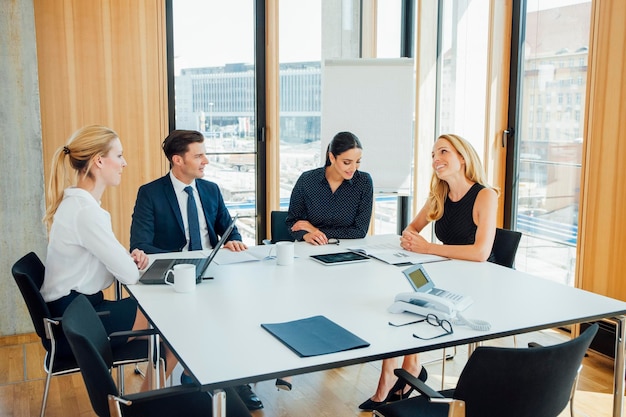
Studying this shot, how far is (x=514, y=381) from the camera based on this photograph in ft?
5.78

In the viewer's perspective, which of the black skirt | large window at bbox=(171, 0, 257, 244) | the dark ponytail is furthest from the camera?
large window at bbox=(171, 0, 257, 244)

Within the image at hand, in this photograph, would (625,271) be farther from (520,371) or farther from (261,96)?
(261,96)

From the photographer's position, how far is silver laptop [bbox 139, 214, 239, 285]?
107 inches

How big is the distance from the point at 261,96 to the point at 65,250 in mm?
2924

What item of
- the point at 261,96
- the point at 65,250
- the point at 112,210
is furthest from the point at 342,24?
the point at 65,250

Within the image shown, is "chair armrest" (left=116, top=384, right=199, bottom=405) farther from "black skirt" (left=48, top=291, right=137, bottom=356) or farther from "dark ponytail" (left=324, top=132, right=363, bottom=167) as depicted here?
"dark ponytail" (left=324, top=132, right=363, bottom=167)

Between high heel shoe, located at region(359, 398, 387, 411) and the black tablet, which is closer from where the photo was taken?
the black tablet

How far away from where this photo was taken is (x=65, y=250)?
2746 millimetres

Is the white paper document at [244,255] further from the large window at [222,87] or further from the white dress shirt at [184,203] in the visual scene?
the large window at [222,87]

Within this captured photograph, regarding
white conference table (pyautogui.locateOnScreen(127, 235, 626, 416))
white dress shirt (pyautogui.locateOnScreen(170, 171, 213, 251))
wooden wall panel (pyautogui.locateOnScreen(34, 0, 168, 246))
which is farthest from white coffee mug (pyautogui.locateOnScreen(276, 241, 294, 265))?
wooden wall panel (pyautogui.locateOnScreen(34, 0, 168, 246))

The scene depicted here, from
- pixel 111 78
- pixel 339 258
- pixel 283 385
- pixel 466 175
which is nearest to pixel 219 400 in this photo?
pixel 339 258

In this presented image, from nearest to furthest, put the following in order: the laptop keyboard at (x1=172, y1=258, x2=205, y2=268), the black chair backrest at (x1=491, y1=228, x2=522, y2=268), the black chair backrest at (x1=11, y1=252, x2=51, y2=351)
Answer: the black chair backrest at (x1=11, y1=252, x2=51, y2=351)
the laptop keyboard at (x1=172, y1=258, x2=205, y2=268)
the black chair backrest at (x1=491, y1=228, x2=522, y2=268)

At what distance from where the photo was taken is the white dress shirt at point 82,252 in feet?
8.81

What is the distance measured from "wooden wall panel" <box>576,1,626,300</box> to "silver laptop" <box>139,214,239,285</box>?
244 centimetres
